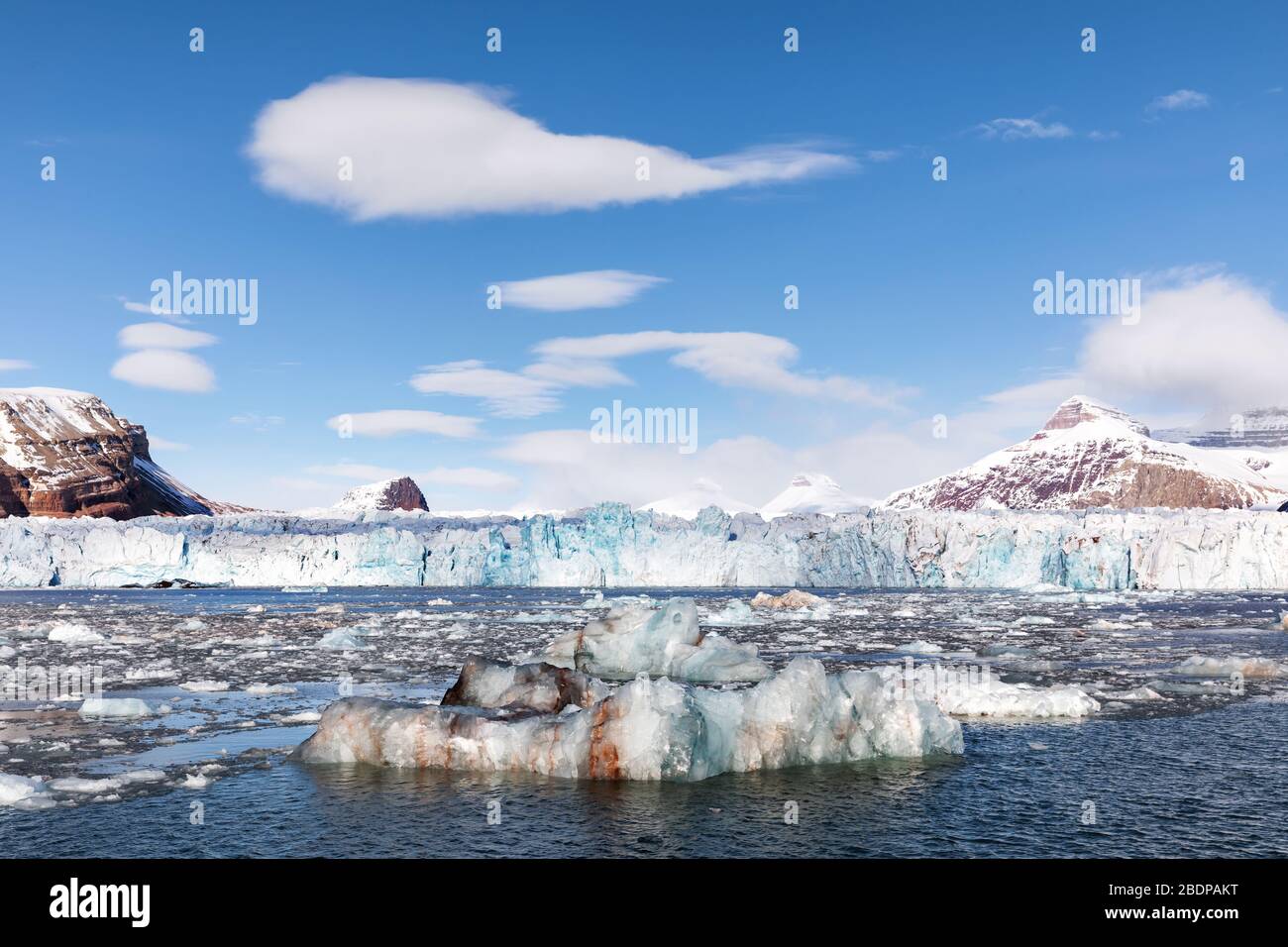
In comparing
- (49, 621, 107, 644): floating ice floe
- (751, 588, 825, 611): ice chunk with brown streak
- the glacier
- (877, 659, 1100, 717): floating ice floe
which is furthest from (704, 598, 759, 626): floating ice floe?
the glacier

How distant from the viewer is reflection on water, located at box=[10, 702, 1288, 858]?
8758mm

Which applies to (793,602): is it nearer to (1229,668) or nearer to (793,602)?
(793,602)

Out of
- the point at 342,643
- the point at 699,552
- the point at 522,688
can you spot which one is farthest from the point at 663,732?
the point at 699,552

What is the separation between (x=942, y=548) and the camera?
79562mm

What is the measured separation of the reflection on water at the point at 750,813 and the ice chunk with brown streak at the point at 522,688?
240 cm

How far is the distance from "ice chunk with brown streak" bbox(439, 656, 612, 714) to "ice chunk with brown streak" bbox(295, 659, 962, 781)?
1029 millimetres

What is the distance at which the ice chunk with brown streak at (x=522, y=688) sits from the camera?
14.2m

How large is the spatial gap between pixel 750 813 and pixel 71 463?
165 m

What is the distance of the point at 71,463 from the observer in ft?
491

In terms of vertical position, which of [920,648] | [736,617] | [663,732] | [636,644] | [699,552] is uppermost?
[699,552]

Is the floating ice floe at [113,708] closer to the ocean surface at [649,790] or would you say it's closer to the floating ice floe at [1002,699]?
the ocean surface at [649,790]

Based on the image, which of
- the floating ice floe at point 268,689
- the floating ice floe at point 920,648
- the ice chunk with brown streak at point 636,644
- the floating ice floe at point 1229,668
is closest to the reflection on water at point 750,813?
the floating ice floe at point 268,689
